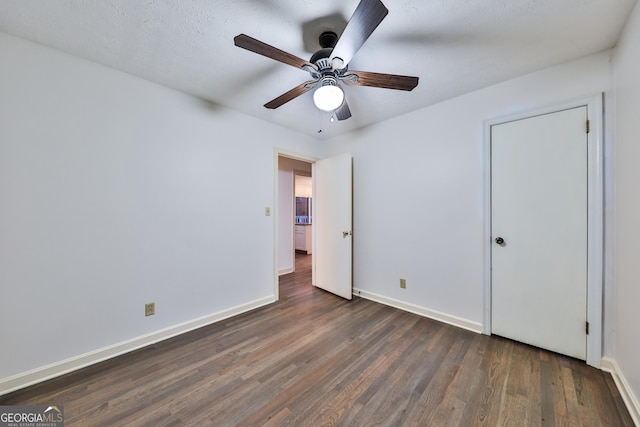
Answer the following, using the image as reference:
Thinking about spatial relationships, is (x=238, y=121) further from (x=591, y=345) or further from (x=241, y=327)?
(x=591, y=345)

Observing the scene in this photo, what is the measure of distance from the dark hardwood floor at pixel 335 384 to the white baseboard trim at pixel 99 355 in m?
0.06

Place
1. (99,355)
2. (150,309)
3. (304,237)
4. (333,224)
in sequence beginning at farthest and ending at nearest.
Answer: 1. (304,237)
2. (333,224)
3. (150,309)
4. (99,355)

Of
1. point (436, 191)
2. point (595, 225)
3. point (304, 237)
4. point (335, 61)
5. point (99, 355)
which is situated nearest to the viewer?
point (335, 61)

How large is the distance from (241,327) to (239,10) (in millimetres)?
2572

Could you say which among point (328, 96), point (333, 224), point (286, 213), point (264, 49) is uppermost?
point (264, 49)

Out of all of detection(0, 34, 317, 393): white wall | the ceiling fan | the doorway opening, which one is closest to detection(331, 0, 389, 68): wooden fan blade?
the ceiling fan

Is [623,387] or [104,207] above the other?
[104,207]

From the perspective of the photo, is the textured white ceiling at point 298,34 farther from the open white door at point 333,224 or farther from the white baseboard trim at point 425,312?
the white baseboard trim at point 425,312

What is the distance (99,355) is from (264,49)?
8.25 ft

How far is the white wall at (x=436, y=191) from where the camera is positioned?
1.98 m

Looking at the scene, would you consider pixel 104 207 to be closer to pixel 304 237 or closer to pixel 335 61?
pixel 335 61

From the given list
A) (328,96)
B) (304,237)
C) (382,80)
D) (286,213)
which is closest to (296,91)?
(328,96)

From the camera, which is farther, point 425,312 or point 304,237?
point 304,237

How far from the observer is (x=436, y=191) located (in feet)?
8.23
